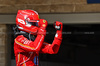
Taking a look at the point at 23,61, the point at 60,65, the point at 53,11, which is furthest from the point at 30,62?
the point at 60,65

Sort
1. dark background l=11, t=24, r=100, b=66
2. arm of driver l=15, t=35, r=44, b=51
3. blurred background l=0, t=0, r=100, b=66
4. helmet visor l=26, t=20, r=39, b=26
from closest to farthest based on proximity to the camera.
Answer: arm of driver l=15, t=35, r=44, b=51, helmet visor l=26, t=20, r=39, b=26, blurred background l=0, t=0, r=100, b=66, dark background l=11, t=24, r=100, b=66

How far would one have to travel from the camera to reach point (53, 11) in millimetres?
4867

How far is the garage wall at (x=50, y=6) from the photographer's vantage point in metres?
4.79

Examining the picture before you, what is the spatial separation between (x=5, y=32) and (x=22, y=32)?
1578 millimetres

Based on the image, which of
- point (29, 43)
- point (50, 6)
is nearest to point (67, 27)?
point (50, 6)

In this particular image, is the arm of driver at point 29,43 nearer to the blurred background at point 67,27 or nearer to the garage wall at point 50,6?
the blurred background at point 67,27

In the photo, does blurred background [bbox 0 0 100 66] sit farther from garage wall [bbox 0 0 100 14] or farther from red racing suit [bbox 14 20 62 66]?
red racing suit [bbox 14 20 62 66]

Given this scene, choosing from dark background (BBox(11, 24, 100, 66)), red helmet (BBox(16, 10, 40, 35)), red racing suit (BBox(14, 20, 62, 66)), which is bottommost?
dark background (BBox(11, 24, 100, 66))

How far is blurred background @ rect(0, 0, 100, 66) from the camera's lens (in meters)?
4.77

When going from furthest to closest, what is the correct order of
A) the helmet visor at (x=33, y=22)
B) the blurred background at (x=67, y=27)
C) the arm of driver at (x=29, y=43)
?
the blurred background at (x=67, y=27), the helmet visor at (x=33, y=22), the arm of driver at (x=29, y=43)

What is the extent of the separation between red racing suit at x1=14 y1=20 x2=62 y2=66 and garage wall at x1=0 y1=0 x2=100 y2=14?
4.45ft

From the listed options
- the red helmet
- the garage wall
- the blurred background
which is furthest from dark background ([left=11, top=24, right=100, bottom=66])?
the red helmet

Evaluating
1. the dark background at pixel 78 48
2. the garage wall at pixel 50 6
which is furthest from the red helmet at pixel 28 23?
the dark background at pixel 78 48

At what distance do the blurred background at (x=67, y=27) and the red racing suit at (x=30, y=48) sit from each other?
36.9 inches
